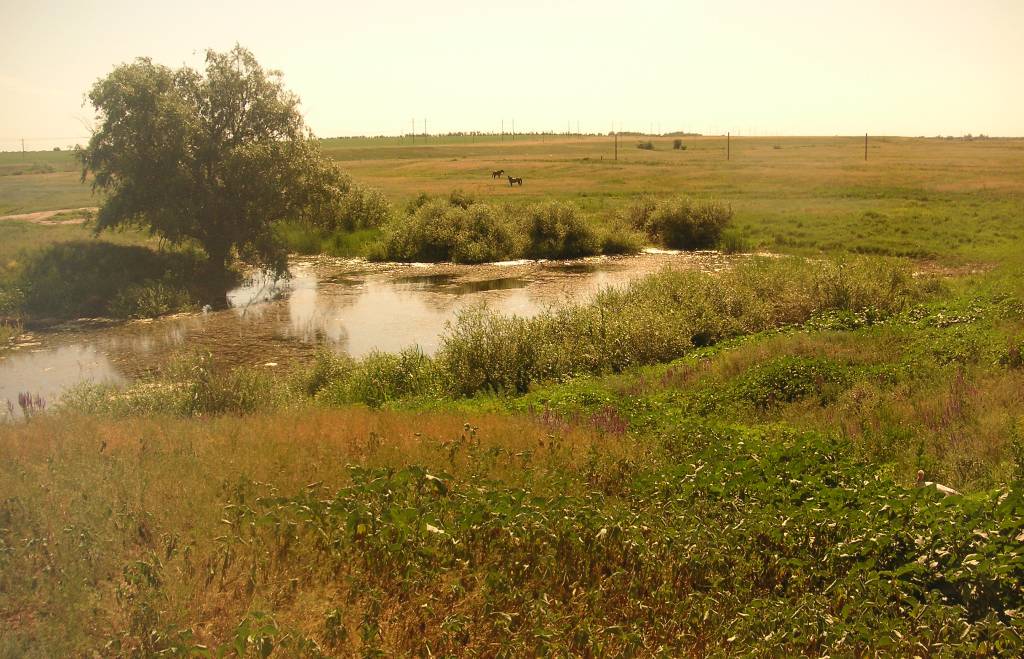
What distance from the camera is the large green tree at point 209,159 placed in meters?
24.0

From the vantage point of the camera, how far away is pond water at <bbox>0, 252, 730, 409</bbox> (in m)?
17.7

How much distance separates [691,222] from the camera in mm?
34750

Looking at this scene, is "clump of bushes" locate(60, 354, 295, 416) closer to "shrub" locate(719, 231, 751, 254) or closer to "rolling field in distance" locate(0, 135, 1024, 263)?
"rolling field in distance" locate(0, 135, 1024, 263)

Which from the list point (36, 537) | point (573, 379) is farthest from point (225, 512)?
point (573, 379)

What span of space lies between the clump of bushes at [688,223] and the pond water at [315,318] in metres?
2.45

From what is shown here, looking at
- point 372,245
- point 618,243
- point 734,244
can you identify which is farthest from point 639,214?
point 372,245

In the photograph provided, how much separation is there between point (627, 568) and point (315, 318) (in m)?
17.8

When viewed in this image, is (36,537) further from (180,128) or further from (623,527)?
(180,128)

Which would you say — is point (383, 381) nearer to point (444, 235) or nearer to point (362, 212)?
point (444, 235)

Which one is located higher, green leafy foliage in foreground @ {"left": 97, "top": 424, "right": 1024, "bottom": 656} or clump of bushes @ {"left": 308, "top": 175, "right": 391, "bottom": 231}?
clump of bushes @ {"left": 308, "top": 175, "right": 391, "bottom": 231}

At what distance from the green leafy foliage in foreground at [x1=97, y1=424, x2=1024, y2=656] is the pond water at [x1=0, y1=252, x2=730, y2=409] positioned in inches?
441

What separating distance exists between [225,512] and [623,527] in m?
3.26

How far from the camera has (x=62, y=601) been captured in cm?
477

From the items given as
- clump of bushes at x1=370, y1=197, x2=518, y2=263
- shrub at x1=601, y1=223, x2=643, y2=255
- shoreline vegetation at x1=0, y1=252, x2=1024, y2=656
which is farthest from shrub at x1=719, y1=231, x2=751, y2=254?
shoreline vegetation at x1=0, y1=252, x2=1024, y2=656
